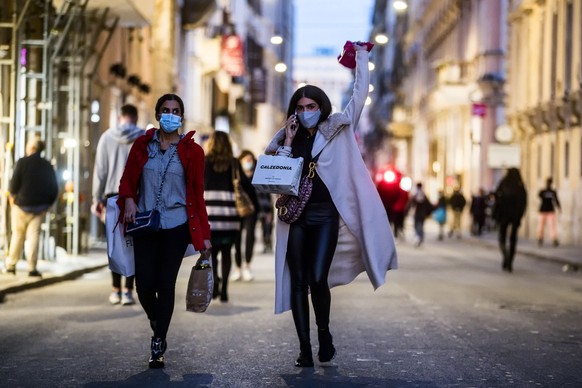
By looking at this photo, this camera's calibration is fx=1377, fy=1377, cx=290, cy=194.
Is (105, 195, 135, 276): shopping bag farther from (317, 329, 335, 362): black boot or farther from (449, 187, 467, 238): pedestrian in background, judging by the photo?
(449, 187, 467, 238): pedestrian in background

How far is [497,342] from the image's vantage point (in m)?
10.9

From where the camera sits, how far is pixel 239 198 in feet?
48.6

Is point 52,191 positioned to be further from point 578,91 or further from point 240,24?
point 240,24

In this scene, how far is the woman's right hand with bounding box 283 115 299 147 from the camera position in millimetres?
8961

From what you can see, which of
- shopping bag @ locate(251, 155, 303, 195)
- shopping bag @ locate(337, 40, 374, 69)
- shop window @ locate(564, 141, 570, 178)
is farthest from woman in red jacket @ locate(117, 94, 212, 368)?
shop window @ locate(564, 141, 570, 178)

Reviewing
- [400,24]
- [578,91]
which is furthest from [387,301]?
A: [400,24]

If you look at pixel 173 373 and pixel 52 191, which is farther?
pixel 52 191

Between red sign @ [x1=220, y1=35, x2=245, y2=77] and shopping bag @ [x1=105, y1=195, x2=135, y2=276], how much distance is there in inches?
2101

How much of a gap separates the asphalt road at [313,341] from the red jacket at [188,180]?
0.94 metres

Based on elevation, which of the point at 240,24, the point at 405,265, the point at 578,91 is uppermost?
the point at 240,24

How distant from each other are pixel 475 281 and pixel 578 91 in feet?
61.8

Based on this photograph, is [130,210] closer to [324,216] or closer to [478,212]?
[324,216]

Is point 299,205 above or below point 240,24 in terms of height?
below

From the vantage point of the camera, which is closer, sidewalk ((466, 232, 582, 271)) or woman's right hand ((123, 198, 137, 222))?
woman's right hand ((123, 198, 137, 222))
